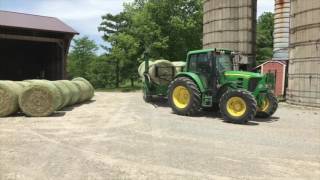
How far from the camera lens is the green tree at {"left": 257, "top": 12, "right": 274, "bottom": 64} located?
56844 mm

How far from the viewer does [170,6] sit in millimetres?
42406

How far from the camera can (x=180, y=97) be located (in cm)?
1507

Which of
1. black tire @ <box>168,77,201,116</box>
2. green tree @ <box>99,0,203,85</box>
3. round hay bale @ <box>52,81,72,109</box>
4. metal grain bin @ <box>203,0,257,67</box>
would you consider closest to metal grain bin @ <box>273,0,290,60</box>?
metal grain bin @ <box>203,0,257,67</box>

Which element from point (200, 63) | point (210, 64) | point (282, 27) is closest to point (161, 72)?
point (200, 63)

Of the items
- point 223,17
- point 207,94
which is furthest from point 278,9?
point 207,94

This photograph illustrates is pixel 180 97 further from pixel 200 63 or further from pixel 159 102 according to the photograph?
pixel 159 102

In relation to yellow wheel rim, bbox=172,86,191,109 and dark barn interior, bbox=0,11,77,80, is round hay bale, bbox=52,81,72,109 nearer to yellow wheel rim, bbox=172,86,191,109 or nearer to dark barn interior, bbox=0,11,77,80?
yellow wheel rim, bbox=172,86,191,109

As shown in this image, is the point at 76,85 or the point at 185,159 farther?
the point at 76,85

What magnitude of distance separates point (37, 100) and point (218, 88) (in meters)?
6.01

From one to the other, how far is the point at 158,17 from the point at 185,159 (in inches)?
1390

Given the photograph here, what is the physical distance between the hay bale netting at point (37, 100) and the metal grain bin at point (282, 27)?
19.3 meters

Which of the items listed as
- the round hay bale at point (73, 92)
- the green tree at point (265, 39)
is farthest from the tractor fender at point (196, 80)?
the green tree at point (265, 39)

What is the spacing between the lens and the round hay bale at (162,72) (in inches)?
767

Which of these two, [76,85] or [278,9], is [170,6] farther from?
[76,85]
